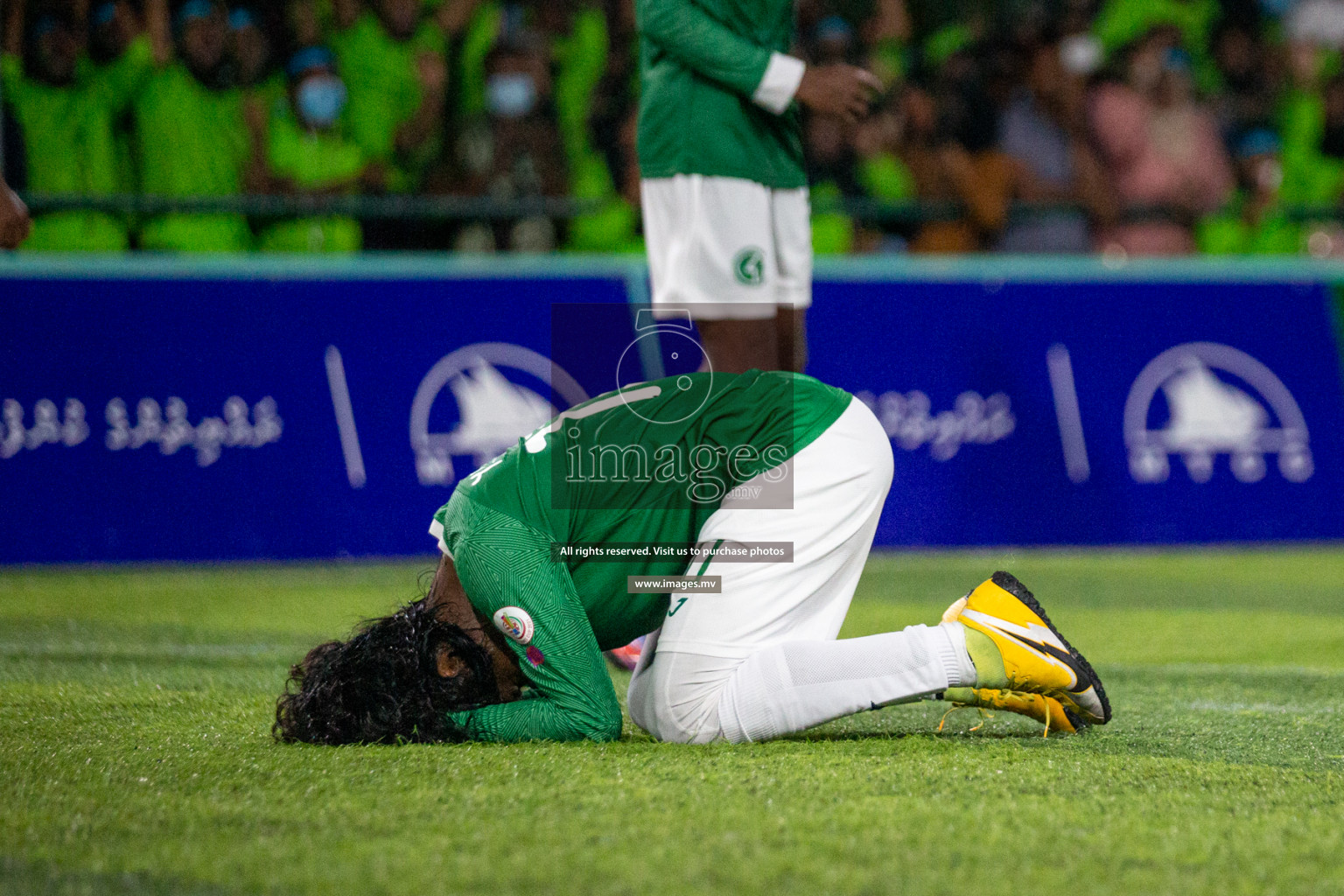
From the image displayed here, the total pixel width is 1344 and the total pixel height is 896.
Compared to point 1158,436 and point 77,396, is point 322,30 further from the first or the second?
point 1158,436

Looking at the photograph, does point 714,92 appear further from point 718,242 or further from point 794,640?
point 794,640

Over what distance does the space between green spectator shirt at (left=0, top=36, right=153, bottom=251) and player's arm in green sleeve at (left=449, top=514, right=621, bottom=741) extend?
498 centimetres

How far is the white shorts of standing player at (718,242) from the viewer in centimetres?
468

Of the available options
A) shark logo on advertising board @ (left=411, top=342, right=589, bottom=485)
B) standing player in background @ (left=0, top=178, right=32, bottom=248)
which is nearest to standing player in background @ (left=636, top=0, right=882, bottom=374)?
standing player in background @ (left=0, top=178, right=32, bottom=248)

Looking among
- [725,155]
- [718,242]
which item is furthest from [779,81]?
[718,242]

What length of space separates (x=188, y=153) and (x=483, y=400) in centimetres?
200

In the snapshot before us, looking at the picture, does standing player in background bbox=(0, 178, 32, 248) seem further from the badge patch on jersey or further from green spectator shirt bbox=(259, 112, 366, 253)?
green spectator shirt bbox=(259, 112, 366, 253)

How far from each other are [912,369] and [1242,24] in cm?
473

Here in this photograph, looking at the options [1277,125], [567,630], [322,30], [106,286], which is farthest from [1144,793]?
[1277,125]

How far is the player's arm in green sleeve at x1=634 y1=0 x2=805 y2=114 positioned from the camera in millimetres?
4512

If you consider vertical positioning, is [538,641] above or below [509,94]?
below

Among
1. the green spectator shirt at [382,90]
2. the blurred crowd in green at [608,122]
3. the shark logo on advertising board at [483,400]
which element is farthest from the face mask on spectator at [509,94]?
the shark logo on advertising board at [483,400]

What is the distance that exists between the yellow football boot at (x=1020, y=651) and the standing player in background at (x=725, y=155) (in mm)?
1569

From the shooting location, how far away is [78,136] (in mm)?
7184
